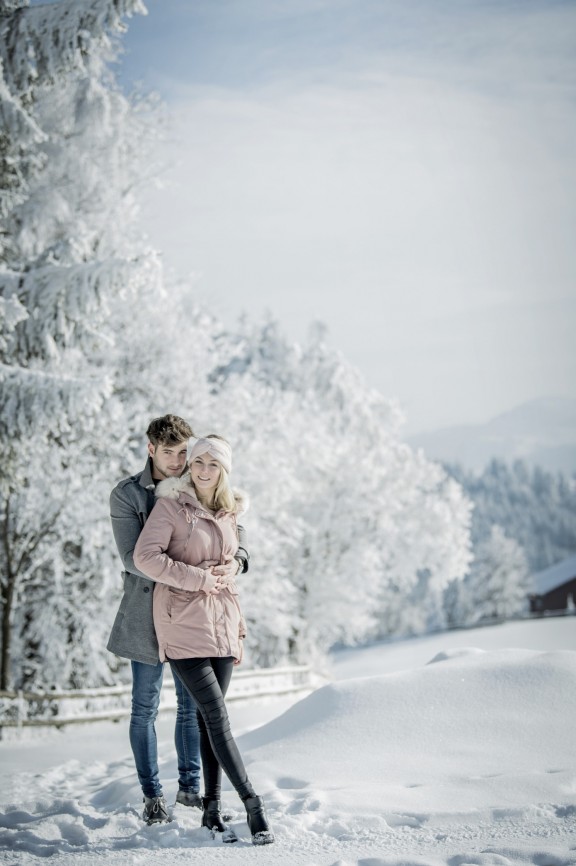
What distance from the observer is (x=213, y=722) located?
4184 millimetres

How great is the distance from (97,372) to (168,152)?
516 centimetres

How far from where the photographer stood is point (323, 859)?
3.66 meters

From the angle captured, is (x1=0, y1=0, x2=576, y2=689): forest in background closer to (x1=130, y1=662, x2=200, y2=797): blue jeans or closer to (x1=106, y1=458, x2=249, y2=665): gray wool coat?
(x1=106, y1=458, x2=249, y2=665): gray wool coat

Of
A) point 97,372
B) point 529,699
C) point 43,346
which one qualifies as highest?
point 97,372

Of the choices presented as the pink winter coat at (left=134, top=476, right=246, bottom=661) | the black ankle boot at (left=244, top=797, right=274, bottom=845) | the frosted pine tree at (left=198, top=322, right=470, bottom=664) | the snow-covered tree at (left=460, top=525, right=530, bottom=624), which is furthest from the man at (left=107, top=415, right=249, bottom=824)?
the snow-covered tree at (left=460, top=525, right=530, bottom=624)

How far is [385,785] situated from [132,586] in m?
1.87

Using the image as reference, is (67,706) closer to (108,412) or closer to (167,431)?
(108,412)

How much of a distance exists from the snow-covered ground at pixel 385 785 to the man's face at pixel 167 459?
73.8 inches

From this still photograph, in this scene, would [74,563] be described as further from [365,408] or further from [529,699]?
[365,408]

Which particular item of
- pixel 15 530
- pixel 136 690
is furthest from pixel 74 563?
pixel 136 690

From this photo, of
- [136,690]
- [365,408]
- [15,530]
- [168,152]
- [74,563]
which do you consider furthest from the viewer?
[365,408]

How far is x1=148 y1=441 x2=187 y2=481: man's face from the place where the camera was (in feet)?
15.6

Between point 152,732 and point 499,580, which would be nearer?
point 152,732

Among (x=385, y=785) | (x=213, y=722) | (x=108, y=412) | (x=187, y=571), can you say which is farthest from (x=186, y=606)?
(x=108, y=412)
